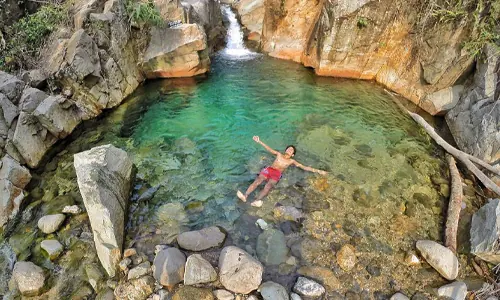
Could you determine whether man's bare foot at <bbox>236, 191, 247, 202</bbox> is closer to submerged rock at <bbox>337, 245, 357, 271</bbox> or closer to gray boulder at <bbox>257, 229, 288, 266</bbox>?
gray boulder at <bbox>257, 229, 288, 266</bbox>

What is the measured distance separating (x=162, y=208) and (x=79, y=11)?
9.37 m

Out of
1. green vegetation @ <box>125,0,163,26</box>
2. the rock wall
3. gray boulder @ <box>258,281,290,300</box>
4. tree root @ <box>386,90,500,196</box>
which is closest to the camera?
gray boulder @ <box>258,281,290,300</box>

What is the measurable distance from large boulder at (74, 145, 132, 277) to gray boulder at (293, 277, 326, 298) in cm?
338

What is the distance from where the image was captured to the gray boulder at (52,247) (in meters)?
5.68

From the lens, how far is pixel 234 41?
18984 mm

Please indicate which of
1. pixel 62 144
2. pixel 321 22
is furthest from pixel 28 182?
pixel 321 22

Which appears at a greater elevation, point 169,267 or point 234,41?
point 234,41

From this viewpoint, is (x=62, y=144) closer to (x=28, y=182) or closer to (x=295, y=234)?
(x=28, y=182)

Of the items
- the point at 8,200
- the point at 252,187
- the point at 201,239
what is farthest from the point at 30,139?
the point at 252,187

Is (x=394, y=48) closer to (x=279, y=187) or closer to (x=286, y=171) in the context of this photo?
(x=286, y=171)

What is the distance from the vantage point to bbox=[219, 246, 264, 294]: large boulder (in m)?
4.98

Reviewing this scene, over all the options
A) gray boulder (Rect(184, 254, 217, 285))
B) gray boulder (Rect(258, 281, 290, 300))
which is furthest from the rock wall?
gray boulder (Rect(258, 281, 290, 300))

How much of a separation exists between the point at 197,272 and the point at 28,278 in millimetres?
2984

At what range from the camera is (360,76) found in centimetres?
1405
